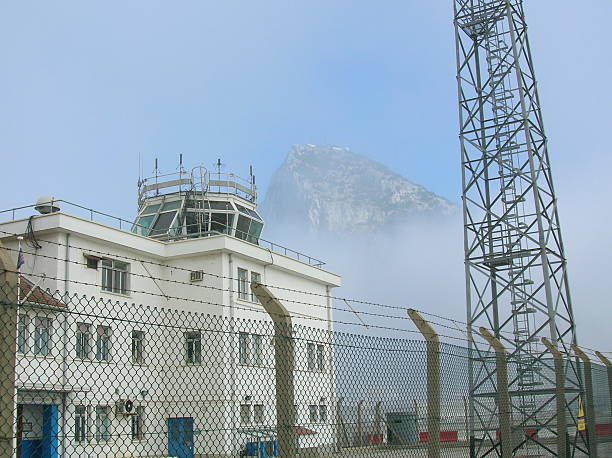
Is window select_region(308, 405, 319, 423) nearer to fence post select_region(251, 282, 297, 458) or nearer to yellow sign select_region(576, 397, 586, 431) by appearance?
fence post select_region(251, 282, 297, 458)

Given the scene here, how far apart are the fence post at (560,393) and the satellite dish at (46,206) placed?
85.8 ft

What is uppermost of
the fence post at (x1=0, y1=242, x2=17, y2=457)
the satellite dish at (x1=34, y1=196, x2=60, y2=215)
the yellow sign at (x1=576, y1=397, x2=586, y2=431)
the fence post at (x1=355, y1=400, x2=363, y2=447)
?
the satellite dish at (x1=34, y1=196, x2=60, y2=215)

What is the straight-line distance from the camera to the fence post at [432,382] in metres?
8.65

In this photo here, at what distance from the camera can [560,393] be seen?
12445 millimetres

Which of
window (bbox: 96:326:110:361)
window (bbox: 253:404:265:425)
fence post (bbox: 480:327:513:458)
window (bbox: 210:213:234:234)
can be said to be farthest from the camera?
window (bbox: 210:213:234:234)

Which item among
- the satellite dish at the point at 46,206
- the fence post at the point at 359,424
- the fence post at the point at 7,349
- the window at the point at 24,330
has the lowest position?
the fence post at the point at 359,424

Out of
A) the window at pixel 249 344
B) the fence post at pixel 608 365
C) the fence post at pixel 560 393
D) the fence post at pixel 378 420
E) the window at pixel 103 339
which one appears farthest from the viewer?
the fence post at pixel 608 365

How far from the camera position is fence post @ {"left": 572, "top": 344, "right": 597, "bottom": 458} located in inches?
519

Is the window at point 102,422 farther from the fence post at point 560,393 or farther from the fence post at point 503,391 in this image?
the fence post at point 560,393

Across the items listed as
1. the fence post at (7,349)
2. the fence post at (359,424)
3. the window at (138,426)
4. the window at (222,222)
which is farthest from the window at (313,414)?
the window at (222,222)

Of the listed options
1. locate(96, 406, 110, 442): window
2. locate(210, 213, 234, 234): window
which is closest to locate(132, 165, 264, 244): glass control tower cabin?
locate(210, 213, 234, 234): window

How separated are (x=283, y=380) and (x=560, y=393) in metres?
7.24

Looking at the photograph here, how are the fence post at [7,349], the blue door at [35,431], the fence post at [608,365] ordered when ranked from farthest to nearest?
the fence post at [608,365]
the blue door at [35,431]
the fence post at [7,349]

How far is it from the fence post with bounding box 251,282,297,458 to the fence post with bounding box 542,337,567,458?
6457 mm
